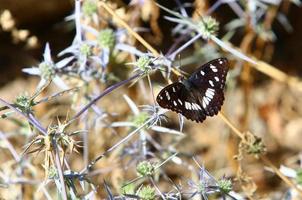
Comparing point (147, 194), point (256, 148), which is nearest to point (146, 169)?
point (147, 194)

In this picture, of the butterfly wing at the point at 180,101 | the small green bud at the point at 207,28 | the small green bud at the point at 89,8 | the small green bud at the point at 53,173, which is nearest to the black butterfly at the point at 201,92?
the butterfly wing at the point at 180,101

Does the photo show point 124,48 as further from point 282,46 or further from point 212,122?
point 282,46

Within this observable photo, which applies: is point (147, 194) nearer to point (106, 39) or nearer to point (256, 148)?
point (256, 148)

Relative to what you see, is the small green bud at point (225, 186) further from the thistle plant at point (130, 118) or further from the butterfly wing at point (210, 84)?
the butterfly wing at point (210, 84)

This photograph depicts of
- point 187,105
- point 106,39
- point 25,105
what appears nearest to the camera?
point 25,105

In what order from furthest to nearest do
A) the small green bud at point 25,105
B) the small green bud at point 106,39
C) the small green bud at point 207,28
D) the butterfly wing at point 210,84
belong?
1. the small green bud at point 106,39
2. the small green bud at point 207,28
3. the butterfly wing at point 210,84
4. the small green bud at point 25,105

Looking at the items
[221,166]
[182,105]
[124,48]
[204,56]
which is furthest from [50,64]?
[221,166]
